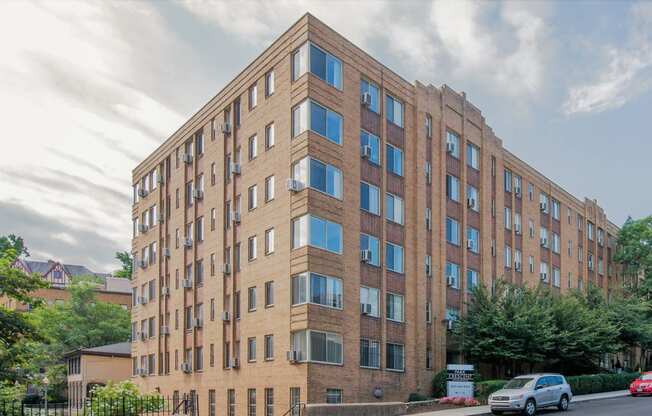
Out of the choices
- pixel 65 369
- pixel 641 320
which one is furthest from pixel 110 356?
pixel 641 320

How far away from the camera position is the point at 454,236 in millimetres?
44969

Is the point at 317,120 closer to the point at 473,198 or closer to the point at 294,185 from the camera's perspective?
the point at 294,185

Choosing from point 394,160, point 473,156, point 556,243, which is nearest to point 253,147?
point 394,160

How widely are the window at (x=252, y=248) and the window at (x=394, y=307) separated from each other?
7.44 metres

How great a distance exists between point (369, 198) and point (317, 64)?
24.3ft

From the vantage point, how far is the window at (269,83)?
38.8 m

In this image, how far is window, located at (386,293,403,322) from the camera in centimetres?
3863

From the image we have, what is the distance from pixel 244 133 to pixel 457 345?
57.3ft

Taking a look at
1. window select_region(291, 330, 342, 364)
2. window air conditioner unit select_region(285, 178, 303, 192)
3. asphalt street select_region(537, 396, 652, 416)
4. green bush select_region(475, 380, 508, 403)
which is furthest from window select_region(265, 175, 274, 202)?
asphalt street select_region(537, 396, 652, 416)

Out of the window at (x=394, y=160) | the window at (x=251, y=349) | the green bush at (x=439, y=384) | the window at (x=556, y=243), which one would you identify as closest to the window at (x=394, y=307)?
the green bush at (x=439, y=384)

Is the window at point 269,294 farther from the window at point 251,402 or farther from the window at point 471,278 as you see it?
the window at point 471,278

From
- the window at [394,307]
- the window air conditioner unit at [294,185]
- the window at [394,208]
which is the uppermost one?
the window air conditioner unit at [294,185]

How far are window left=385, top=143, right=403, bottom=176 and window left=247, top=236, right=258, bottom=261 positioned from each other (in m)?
8.21

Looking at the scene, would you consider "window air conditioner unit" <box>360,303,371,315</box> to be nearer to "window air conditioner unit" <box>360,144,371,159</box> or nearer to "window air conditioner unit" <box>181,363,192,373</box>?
"window air conditioner unit" <box>360,144,371,159</box>
